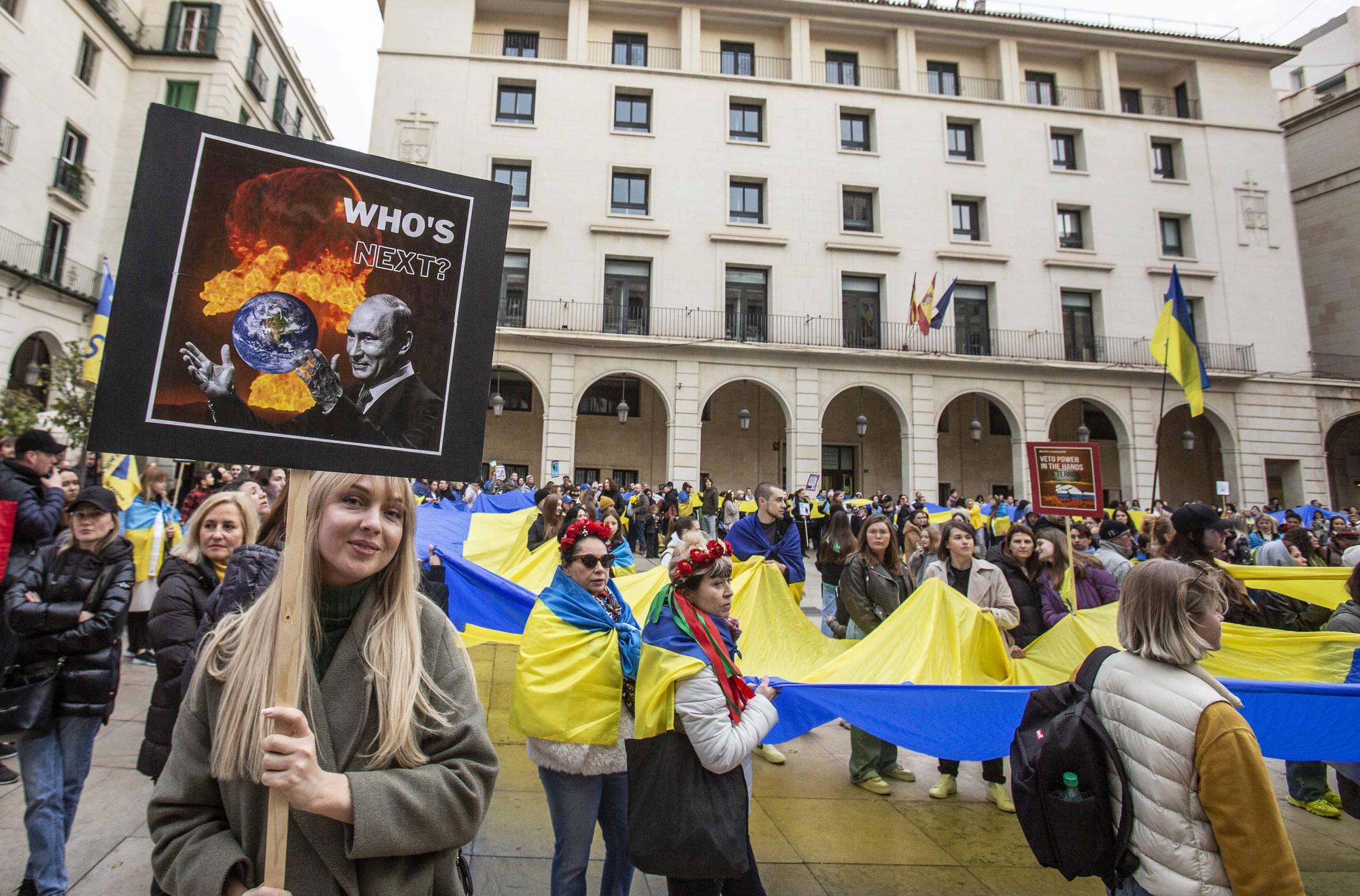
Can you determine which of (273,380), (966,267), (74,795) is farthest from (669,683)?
(966,267)

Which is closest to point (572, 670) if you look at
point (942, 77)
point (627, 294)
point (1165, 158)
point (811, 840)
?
point (811, 840)

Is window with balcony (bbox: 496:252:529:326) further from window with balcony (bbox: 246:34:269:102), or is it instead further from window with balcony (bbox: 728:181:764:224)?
Result: window with balcony (bbox: 246:34:269:102)

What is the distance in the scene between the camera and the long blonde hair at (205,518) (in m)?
3.41

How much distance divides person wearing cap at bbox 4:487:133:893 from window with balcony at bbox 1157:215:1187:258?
3253 cm

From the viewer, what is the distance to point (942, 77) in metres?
27.0

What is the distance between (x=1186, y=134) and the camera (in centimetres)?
2686

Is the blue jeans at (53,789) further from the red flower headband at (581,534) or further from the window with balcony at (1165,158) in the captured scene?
the window with balcony at (1165,158)

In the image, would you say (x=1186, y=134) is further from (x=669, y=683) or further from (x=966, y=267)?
(x=669, y=683)

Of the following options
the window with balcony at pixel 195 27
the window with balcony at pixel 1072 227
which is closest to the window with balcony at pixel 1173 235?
the window with balcony at pixel 1072 227

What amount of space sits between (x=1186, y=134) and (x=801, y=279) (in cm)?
1725

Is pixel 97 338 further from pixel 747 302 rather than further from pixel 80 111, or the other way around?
pixel 80 111

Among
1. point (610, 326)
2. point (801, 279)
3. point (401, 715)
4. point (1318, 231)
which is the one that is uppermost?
point (1318, 231)

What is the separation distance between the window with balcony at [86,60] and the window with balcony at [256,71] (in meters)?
4.73

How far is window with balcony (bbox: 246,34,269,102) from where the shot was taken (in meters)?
27.4
